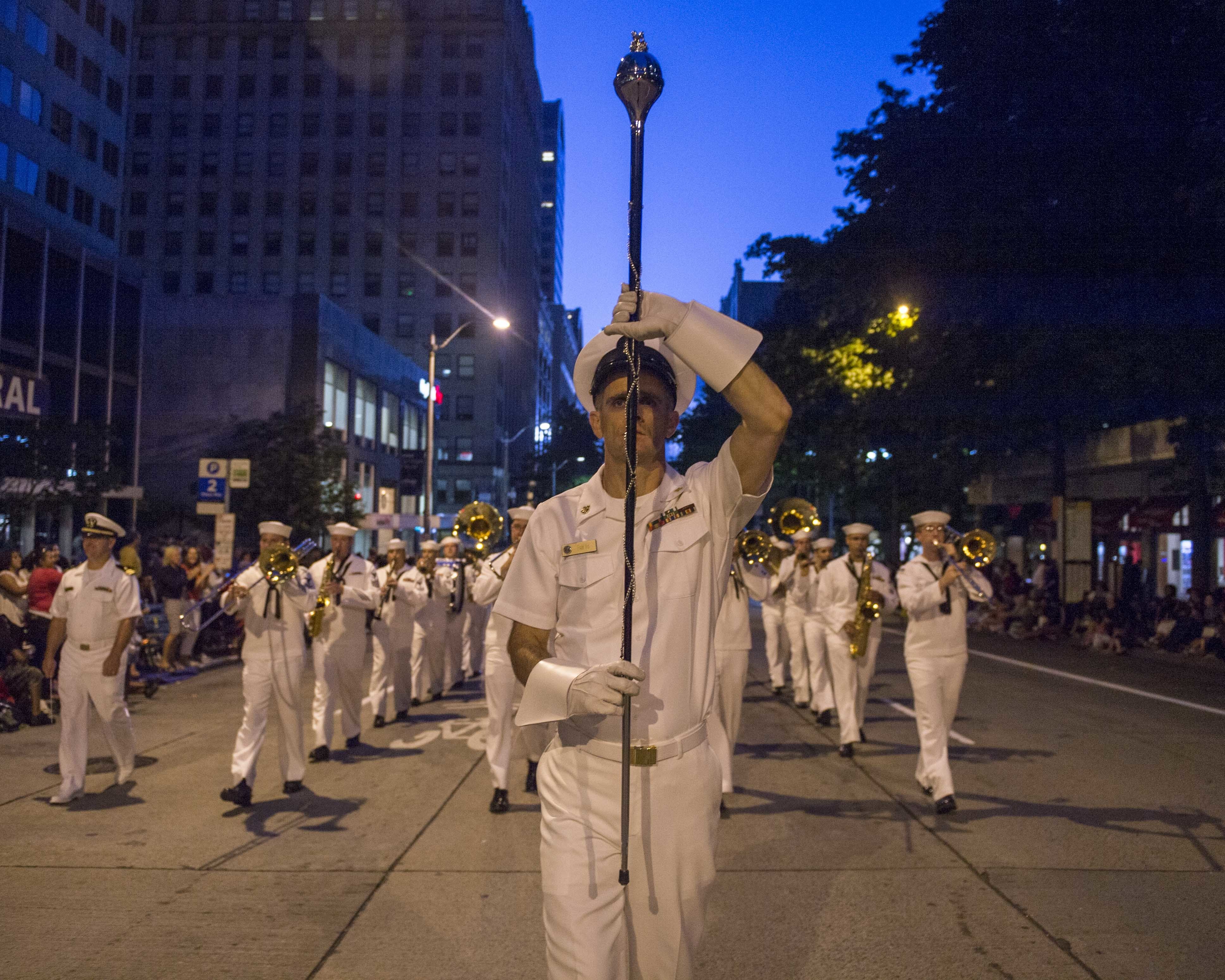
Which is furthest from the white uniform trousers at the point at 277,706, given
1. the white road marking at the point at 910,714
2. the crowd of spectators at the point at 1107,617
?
the crowd of spectators at the point at 1107,617

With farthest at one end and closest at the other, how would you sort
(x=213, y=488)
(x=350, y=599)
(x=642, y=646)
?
(x=213, y=488)
(x=350, y=599)
(x=642, y=646)

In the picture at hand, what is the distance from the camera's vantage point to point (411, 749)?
11.4 metres

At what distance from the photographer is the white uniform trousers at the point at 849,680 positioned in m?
11.1

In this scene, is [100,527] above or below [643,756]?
above

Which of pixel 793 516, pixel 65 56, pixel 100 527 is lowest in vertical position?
pixel 100 527

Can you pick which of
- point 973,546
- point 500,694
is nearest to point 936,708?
point 973,546

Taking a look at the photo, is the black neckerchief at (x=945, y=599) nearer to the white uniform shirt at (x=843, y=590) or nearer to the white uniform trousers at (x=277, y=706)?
the white uniform shirt at (x=843, y=590)

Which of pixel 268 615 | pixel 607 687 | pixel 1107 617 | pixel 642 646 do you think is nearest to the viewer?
pixel 607 687

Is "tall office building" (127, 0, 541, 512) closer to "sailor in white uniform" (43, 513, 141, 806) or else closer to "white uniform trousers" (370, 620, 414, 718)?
"white uniform trousers" (370, 620, 414, 718)

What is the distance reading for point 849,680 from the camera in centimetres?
1130

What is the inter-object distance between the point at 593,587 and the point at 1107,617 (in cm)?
2310

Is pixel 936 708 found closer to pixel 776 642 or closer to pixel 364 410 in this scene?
pixel 776 642

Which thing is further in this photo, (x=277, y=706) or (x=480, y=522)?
(x=480, y=522)

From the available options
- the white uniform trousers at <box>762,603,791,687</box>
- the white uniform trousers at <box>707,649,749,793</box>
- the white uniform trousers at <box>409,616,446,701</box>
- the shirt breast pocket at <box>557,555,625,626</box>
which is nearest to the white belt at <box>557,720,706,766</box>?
the shirt breast pocket at <box>557,555,625,626</box>
